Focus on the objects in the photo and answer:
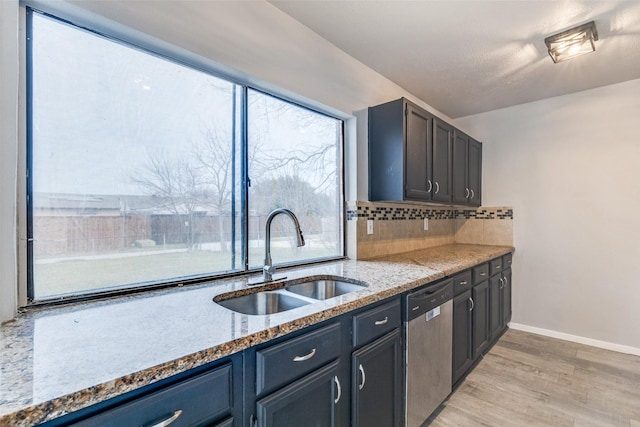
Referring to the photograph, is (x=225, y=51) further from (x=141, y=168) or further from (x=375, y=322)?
(x=375, y=322)

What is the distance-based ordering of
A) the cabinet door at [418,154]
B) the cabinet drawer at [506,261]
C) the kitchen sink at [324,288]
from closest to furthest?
1. the kitchen sink at [324,288]
2. the cabinet door at [418,154]
3. the cabinet drawer at [506,261]

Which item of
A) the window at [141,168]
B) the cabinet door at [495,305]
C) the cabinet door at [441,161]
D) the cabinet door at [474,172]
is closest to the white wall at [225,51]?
the window at [141,168]

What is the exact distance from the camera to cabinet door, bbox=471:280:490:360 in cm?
240

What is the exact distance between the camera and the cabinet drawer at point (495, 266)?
2.73 m

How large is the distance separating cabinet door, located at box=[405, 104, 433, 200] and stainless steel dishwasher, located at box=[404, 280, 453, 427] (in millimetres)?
746

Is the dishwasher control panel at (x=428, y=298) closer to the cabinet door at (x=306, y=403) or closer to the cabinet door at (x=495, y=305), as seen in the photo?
the cabinet door at (x=306, y=403)

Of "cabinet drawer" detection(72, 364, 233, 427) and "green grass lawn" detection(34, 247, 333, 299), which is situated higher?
"green grass lawn" detection(34, 247, 333, 299)

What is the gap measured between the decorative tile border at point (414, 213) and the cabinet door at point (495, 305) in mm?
837

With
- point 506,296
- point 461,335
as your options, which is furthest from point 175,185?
point 506,296

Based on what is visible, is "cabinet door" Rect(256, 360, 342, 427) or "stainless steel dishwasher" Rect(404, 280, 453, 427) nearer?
"cabinet door" Rect(256, 360, 342, 427)

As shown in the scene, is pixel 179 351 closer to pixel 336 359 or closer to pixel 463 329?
pixel 336 359

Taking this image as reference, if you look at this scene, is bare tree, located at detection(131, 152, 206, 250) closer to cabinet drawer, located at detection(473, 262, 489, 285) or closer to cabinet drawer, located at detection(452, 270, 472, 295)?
cabinet drawer, located at detection(452, 270, 472, 295)

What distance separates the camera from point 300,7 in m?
1.78

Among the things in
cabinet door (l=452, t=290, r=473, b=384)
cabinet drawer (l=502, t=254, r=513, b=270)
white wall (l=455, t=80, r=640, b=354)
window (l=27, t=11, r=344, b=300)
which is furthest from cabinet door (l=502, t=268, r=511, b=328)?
window (l=27, t=11, r=344, b=300)
